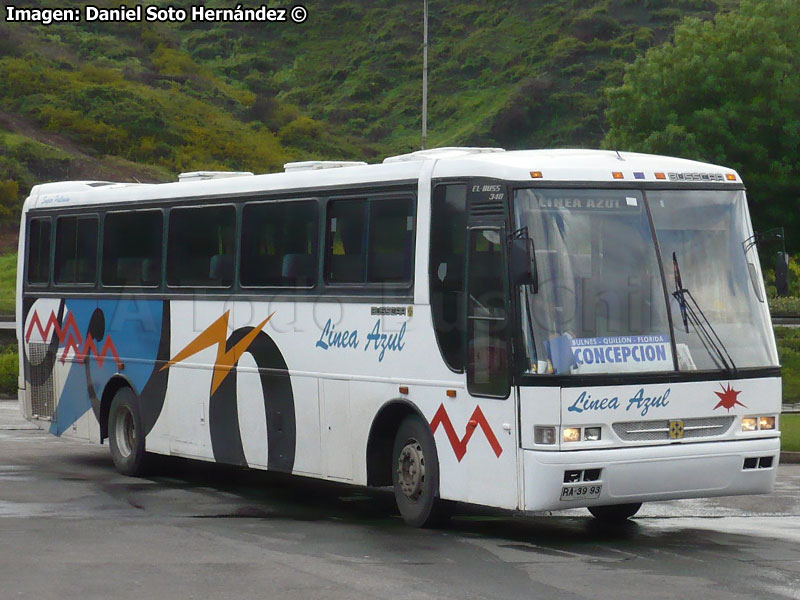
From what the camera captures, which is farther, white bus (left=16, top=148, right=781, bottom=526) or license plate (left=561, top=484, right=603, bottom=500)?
white bus (left=16, top=148, right=781, bottom=526)

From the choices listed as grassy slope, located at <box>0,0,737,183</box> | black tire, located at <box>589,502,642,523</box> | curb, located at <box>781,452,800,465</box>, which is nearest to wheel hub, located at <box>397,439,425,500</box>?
black tire, located at <box>589,502,642,523</box>

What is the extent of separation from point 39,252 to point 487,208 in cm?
847

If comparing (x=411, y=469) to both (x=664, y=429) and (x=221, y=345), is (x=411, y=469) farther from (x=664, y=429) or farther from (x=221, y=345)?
(x=221, y=345)

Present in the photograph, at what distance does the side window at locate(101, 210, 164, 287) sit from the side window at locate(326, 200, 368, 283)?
3305mm

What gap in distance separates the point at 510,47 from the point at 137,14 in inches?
1011

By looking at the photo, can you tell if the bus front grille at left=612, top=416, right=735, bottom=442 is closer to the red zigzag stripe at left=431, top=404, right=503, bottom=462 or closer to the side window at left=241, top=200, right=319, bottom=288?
the red zigzag stripe at left=431, top=404, right=503, bottom=462

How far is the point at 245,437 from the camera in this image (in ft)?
49.0

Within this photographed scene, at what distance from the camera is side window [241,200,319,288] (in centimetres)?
1413

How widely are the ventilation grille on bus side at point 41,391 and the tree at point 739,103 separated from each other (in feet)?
95.8

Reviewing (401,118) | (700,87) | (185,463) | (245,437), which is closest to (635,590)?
(245,437)

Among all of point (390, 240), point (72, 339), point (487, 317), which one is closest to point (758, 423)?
point (487, 317)

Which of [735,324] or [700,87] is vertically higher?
[700,87]

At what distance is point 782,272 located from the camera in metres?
12.7

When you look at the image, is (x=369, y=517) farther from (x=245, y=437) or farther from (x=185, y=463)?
(x=185, y=463)
